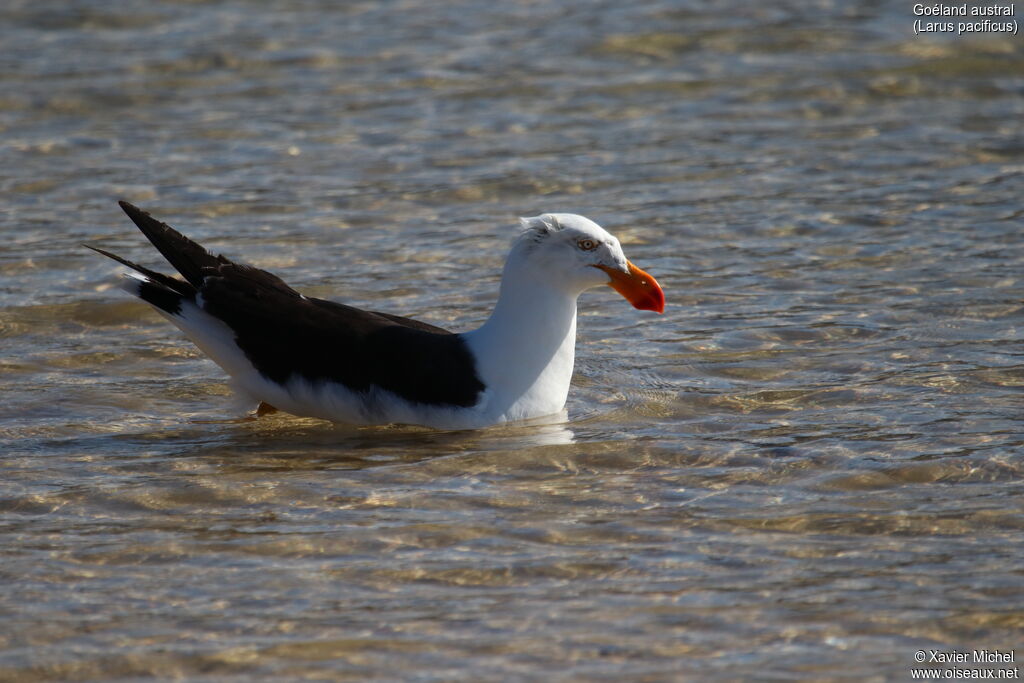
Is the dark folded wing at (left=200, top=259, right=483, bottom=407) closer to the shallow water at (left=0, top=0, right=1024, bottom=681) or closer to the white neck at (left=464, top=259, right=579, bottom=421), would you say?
the white neck at (left=464, top=259, right=579, bottom=421)

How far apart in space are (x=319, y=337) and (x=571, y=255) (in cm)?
127

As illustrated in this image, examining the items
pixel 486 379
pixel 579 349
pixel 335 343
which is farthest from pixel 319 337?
pixel 579 349

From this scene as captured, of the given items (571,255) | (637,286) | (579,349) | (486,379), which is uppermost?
(571,255)

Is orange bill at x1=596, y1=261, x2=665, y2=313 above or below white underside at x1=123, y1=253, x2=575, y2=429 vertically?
above

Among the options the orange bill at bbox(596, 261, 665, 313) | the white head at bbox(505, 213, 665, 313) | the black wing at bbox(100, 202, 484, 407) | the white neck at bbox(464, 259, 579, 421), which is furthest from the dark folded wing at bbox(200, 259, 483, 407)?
the orange bill at bbox(596, 261, 665, 313)

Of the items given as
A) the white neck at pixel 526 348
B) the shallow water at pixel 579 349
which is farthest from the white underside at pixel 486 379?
the shallow water at pixel 579 349

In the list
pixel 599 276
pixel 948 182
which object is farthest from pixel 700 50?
pixel 599 276

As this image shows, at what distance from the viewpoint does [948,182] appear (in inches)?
426

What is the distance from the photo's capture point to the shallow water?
4.93 meters

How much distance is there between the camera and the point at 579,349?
831 centimetres

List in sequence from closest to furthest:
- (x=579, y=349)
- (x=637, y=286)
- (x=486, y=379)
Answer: (x=486, y=379) < (x=637, y=286) < (x=579, y=349)

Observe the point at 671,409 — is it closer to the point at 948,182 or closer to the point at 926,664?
the point at 926,664

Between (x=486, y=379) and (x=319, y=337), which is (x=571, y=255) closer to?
(x=486, y=379)

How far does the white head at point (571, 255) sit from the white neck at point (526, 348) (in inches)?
2.1
